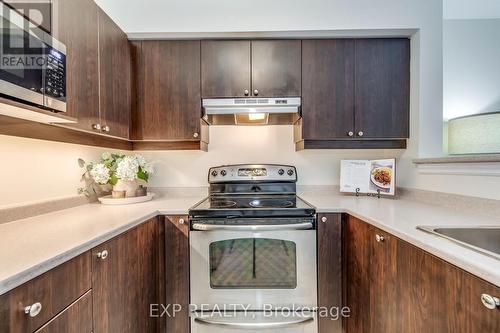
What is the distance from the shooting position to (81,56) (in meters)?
1.29

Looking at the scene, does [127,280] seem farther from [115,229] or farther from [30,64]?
[30,64]

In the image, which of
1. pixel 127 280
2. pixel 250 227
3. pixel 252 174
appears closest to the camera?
pixel 127 280

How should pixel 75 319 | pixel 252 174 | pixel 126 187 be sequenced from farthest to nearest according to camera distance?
pixel 252 174, pixel 126 187, pixel 75 319

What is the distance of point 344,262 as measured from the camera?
156 centimetres

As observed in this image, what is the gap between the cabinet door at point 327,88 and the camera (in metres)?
1.83

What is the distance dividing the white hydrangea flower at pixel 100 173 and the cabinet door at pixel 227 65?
33.7 inches

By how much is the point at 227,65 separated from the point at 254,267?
1.40 m

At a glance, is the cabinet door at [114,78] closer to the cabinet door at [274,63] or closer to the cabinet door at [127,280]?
the cabinet door at [127,280]

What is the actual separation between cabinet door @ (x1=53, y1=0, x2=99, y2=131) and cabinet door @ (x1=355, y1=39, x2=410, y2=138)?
171cm

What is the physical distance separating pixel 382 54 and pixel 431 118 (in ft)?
1.89

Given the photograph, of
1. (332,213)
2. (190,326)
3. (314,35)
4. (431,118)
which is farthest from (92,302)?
(431,118)

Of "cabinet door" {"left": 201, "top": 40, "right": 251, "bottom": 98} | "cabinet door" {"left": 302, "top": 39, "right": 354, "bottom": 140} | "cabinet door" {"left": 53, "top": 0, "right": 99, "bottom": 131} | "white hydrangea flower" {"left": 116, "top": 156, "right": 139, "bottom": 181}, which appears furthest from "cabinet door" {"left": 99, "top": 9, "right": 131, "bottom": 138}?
"cabinet door" {"left": 302, "top": 39, "right": 354, "bottom": 140}

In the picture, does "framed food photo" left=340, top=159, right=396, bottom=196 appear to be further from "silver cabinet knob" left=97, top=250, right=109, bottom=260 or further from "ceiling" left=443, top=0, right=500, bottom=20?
"silver cabinet knob" left=97, top=250, right=109, bottom=260

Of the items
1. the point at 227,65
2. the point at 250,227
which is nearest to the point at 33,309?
the point at 250,227
